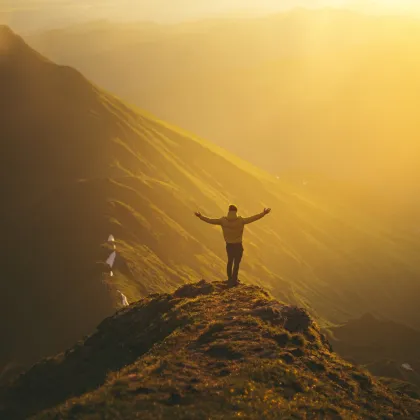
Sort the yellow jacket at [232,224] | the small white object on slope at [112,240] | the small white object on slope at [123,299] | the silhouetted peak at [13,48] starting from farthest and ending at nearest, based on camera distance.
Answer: the silhouetted peak at [13,48] < the small white object on slope at [112,240] < the small white object on slope at [123,299] < the yellow jacket at [232,224]

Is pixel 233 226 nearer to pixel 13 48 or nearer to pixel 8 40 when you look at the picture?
pixel 13 48

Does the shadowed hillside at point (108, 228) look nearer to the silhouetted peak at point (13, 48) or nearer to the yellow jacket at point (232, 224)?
the silhouetted peak at point (13, 48)

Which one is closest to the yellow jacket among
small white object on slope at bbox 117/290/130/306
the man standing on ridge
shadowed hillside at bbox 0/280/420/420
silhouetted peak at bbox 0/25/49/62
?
the man standing on ridge

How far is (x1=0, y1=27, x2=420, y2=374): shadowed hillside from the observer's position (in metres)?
88.0

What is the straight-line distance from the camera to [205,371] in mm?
19828

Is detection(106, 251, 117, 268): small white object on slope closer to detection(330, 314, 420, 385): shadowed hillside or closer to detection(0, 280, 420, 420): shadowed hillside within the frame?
detection(330, 314, 420, 385): shadowed hillside

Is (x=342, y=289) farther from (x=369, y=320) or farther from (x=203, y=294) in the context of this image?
(x=203, y=294)

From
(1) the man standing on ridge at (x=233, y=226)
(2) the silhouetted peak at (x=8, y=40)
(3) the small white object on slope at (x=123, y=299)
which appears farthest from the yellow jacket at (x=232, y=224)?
(2) the silhouetted peak at (x=8, y=40)

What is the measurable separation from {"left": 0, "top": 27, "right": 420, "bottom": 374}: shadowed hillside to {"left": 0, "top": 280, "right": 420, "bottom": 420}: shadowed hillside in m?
49.5

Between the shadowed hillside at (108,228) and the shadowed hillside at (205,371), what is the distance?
4953 cm

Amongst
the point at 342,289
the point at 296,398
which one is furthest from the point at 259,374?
the point at 342,289

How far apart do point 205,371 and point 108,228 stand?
86.9m

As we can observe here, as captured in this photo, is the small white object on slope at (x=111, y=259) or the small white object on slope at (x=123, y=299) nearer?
the small white object on slope at (x=123, y=299)

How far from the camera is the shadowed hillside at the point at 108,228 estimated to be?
88.0 m
